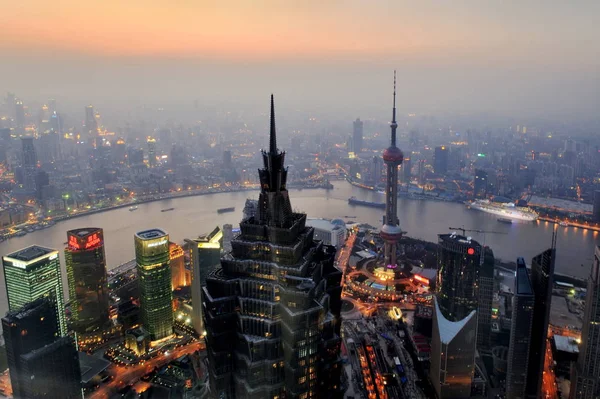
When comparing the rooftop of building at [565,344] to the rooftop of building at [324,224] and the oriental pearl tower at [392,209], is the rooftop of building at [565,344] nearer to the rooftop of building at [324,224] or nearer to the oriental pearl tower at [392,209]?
the oriental pearl tower at [392,209]

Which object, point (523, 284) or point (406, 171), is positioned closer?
point (523, 284)

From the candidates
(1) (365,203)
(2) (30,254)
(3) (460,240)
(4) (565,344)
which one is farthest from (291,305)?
(1) (365,203)

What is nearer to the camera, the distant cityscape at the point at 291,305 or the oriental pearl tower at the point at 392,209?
the distant cityscape at the point at 291,305

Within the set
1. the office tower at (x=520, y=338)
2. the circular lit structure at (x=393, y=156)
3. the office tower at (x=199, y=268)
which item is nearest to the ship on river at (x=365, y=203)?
the circular lit structure at (x=393, y=156)

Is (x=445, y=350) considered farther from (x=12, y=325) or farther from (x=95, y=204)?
(x=95, y=204)

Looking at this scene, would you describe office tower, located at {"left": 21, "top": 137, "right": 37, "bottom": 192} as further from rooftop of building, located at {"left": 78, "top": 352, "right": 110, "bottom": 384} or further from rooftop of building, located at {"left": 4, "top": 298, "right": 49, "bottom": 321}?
rooftop of building, located at {"left": 4, "top": 298, "right": 49, "bottom": 321}

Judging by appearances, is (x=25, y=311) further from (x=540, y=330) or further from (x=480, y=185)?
(x=480, y=185)

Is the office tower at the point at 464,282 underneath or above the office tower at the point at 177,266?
above
